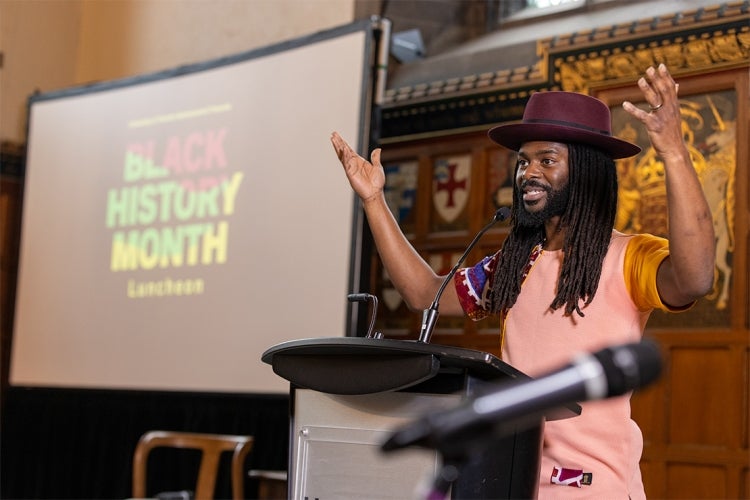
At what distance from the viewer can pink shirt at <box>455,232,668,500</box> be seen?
1.62 meters

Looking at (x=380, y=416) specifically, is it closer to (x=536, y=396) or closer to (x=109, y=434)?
(x=536, y=396)

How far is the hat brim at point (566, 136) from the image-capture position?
1.81 metres

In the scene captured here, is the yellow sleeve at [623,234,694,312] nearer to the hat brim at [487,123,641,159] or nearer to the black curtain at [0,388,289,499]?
the hat brim at [487,123,641,159]

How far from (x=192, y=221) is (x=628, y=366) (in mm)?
4923

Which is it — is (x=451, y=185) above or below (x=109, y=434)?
above

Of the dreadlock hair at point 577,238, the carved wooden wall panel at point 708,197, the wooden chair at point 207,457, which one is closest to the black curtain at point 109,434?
the wooden chair at point 207,457

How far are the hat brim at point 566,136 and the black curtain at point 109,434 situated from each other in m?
3.39

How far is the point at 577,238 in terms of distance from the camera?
1.79 metres

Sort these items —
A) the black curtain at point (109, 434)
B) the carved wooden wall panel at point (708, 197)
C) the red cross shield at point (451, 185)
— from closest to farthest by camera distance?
the carved wooden wall panel at point (708, 197) < the black curtain at point (109, 434) < the red cross shield at point (451, 185)

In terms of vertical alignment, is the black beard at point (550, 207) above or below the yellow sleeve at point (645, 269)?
above

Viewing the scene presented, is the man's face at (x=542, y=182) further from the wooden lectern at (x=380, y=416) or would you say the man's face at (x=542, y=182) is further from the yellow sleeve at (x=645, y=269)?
the wooden lectern at (x=380, y=416)

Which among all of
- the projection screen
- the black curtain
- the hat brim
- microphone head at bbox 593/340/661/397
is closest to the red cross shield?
the projection screen

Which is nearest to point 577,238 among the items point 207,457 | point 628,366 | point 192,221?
point 628,366

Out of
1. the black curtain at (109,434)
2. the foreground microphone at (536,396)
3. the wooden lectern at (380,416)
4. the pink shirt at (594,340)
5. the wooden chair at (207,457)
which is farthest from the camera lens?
the black curtain at (109,434)
